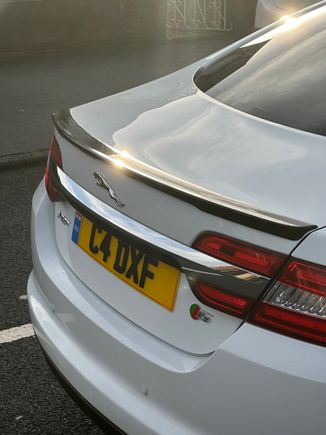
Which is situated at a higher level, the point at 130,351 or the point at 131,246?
the point at 131,246

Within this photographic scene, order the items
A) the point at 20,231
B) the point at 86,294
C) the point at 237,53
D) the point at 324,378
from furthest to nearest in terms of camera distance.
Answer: the point at 20,231
the point at 237,53
the point at 86,294
the point at 324,378

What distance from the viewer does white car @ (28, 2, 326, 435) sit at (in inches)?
65.7

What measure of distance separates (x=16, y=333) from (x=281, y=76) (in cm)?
179

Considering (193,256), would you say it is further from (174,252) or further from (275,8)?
(275,8)

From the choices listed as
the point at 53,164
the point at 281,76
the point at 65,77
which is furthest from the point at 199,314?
the point at 65,77

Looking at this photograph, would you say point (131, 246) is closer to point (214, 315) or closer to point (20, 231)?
point (214, 315)

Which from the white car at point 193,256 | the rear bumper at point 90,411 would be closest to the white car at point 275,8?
the white car at point 193,256

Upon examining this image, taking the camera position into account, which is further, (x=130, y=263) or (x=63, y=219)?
(x=63, y=219)

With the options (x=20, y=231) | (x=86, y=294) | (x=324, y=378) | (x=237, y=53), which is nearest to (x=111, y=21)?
(x=20, y=231)

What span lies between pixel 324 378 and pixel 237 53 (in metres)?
1.68

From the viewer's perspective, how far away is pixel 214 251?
176cm

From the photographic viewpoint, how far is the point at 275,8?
7.88m

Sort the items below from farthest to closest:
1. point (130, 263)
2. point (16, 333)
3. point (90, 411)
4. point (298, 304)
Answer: point (16, 333)
point (90, 411)
point (130, 263)
point (298, 304)

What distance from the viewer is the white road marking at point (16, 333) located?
337 centimetres
